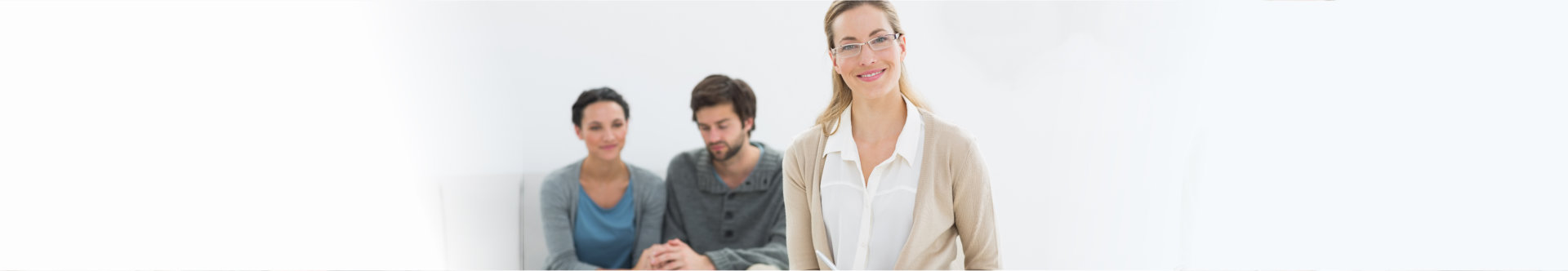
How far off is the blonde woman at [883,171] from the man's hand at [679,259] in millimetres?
909

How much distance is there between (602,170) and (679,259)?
462 millimetres

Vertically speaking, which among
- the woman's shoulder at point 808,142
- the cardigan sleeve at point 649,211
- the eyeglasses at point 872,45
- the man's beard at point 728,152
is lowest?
the cardigan sleeve at point 649,211

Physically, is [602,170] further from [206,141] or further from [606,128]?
[206,141]

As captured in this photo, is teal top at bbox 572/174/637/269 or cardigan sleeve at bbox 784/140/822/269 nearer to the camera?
cardigan sleeve at bbox 784/140/822/269

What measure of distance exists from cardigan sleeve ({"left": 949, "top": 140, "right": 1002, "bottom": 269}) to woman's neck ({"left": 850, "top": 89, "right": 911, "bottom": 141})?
0.18 metres

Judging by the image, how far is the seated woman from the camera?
329 centimetres

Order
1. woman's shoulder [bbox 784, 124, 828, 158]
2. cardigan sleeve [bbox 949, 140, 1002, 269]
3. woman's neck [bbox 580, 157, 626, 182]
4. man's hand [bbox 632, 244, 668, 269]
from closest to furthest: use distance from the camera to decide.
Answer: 1. cardigan sleeve [bbox 949, 140, 1002, 269]
2. woman's shoulder [bbox 784, 124, 828, 158]
3. man's hand [bbox 632, 244, 668, 269]
4. woman's neck [bbox 580, 157, 626, 182]

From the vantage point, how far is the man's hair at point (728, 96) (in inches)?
126

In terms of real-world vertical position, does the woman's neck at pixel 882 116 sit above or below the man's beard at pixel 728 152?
above

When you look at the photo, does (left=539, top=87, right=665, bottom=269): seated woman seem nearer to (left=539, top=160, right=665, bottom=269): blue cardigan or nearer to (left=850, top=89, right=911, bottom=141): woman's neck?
(left=539, top=160, right=665, bottom=269): blue cardigan

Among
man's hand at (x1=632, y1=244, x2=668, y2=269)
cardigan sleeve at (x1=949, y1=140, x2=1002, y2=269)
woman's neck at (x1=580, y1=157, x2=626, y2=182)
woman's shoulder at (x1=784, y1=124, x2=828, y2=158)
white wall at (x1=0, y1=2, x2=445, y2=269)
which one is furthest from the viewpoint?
woman's neck at (x1=580, y1=157, x2=626, y2=182)

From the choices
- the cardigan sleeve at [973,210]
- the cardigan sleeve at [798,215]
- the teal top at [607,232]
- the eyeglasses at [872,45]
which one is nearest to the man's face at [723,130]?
the teal top at [607,232]

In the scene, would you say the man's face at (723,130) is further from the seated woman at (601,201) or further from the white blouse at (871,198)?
the white blouse at (871,198)

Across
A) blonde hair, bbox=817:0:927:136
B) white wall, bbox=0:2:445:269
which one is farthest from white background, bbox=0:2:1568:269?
blonde hair, bbox=817:0:927:136
